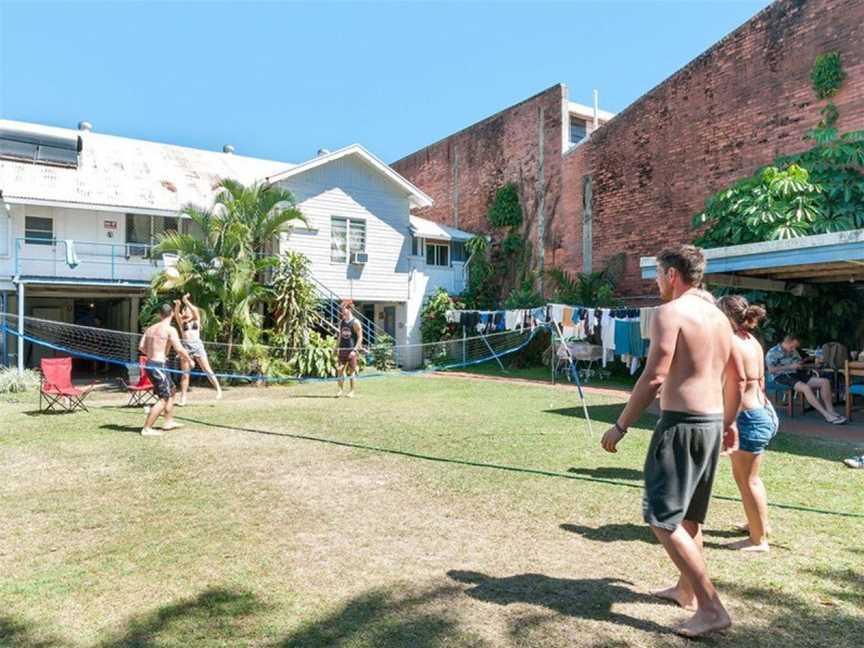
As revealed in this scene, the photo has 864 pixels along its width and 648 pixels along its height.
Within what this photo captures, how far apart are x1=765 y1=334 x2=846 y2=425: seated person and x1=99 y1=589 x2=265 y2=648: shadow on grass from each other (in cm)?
913

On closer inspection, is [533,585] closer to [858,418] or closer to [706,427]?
[706,427]

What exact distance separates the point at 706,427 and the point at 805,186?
42.3 ft

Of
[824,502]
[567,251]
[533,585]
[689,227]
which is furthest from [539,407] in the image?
[567,251]

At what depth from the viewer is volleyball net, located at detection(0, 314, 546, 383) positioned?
14.7 m

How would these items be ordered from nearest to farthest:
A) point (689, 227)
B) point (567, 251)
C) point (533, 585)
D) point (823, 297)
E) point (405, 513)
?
point (533, 585) < point (405, 513) < point (823, 297) < point (689, 227) < point (567, 251)

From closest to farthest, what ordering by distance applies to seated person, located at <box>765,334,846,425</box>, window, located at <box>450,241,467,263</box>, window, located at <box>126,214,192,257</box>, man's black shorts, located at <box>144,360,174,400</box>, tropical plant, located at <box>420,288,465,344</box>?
man's black shorts, located at <box>144,360,174,400</box>, seated person, located at <box>765,334,846,425</box>, window, located at <box>126,214,192,257</box>, tropical plant, located at <box>420,288,465,344</box>, window, located at <box>450,241,467,263</box>

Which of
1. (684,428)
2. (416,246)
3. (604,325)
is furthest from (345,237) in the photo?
(684,428)

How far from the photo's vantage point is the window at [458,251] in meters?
24.2

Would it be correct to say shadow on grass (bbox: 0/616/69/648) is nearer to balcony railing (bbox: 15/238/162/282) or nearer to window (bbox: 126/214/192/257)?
balcony railing (bbox: 15/238/162/282)

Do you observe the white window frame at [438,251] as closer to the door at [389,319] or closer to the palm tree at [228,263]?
the door at [389,319]

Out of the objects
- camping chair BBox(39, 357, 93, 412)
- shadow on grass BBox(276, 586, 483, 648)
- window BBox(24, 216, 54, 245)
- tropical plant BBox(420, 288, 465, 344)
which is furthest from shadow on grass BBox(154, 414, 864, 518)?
tropical plant BBox(420, 288, 465, 344)

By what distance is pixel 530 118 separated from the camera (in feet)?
73.9

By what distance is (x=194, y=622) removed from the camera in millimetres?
3021

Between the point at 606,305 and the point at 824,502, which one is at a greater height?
the point at 606,305
